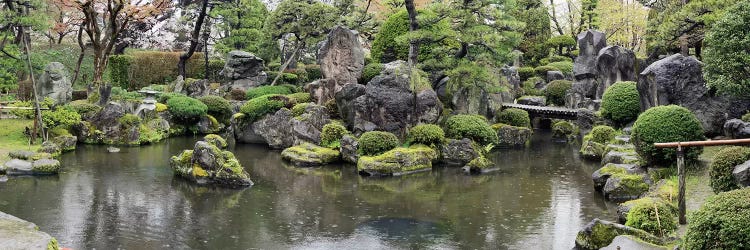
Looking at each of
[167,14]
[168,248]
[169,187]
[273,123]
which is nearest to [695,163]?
[168,248]

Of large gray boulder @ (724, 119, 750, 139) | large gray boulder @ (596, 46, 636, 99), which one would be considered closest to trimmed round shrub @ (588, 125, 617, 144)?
large gray boulder @ (596, 46, 636, 99)

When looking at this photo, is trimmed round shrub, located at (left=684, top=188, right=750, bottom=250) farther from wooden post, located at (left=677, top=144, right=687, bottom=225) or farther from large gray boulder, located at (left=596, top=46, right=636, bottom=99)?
large gray boulder, located at (left=596, top=46, right=636, bottom=99)

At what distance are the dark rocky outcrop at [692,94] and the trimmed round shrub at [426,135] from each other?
750 cm

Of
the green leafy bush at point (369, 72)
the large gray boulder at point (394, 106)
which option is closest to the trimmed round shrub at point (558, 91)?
the green leafy bush at point (369, 72)

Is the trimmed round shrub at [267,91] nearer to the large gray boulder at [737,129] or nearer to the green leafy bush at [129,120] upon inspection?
the green leafy bush at [129,120]

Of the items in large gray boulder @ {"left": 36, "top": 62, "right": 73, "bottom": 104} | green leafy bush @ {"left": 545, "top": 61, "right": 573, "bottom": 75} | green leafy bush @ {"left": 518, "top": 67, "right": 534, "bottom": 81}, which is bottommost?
large gray boulder @ {"left": 36, "top": 62, "right": 73, "bottom": 104}

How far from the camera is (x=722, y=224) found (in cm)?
884

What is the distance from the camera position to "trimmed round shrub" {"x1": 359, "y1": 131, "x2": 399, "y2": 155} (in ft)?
75.4

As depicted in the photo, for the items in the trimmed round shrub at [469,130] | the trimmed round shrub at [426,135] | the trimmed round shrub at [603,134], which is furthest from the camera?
the trimmed round shrub at [603,134]

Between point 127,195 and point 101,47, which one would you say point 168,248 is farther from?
point 101,47

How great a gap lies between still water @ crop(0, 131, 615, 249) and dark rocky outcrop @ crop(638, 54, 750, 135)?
3.76 m

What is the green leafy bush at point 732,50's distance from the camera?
17.3 metres

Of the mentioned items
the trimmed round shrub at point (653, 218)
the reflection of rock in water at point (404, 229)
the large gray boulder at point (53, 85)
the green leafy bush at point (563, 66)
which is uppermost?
the green leafy bush at point (563, 66)

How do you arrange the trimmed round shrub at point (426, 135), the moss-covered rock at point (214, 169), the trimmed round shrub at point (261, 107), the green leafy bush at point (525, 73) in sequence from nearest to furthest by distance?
the moss-covered rock at point (214, 169), the trimmed round shrub at point (426, 135), the trimmed round shrub at point (261, 107), the green leafy bush at point (525, 73)
